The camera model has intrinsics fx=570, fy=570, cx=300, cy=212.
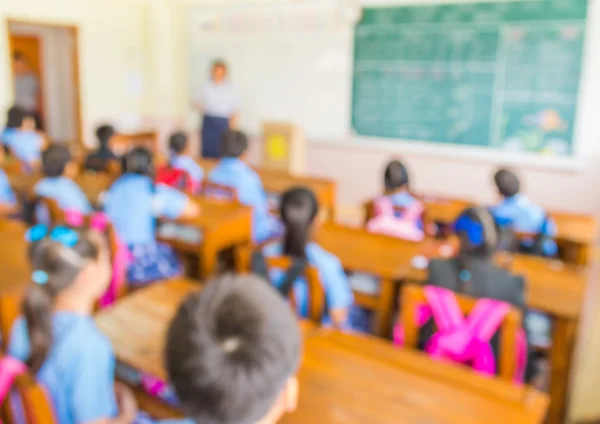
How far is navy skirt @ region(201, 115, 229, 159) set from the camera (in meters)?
6.42

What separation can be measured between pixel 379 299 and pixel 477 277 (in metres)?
0.50

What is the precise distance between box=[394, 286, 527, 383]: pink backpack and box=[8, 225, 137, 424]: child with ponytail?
Result: 86 cm

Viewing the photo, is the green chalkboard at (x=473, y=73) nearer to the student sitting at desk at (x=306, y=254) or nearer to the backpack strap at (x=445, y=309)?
the student sitting at desk at (x=306, y=254)

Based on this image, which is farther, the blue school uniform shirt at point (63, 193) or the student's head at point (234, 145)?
the student's head at point (234, 145)

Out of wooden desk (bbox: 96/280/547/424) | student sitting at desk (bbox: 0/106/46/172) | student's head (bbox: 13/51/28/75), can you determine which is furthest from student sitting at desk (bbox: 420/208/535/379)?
student's head (bbox: 13/51/28/75)

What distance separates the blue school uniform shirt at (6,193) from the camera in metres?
3.44

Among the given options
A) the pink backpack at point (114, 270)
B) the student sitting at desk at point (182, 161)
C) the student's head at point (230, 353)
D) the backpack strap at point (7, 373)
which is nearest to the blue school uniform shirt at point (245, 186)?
the student sitting at desk at point (182, 161)

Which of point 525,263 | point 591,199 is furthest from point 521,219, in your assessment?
point 591,199

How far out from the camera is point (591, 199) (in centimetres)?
468

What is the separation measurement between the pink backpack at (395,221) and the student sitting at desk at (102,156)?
234 cm

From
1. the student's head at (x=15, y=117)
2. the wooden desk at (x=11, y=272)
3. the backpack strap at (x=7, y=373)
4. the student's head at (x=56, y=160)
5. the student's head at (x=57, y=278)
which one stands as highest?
the student's head at (x=15, y=117)

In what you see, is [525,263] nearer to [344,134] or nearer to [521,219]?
[521,219]

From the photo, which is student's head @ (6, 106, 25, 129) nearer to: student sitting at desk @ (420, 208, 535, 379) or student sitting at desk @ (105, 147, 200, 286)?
student sitting at desk @ (105, 147, 200, 286)

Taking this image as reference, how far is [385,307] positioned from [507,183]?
1.08m
